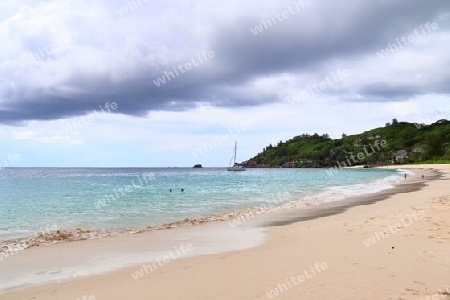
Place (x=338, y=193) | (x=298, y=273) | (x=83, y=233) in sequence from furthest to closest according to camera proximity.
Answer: (x=338, y=193), (x=83, y=233), (x=298, y=273)

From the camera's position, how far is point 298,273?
870cm

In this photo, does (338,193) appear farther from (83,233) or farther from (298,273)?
(298,273)

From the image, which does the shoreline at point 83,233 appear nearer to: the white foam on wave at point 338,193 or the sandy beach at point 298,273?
the sandy beach at point 298,273

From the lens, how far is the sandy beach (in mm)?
7316

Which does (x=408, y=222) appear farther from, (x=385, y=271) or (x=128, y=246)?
(x=128, y=246)

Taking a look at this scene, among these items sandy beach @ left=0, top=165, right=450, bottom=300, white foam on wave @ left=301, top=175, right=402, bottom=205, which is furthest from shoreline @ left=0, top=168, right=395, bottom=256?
white foam on wave @ left=301, top=175, right=402, bottom=205

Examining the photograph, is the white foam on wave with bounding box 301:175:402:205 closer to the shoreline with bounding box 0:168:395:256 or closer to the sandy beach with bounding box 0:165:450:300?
the shoreline with bounding box 0:168:395:256

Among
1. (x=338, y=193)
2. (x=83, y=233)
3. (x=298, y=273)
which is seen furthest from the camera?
(x=338, y=193)

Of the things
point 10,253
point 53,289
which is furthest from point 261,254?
point 10,253

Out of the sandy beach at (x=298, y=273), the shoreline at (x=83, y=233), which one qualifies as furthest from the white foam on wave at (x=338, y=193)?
the sandy beach at (x=298, y=273)

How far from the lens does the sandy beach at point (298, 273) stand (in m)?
7.32

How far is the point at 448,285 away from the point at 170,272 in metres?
6.55

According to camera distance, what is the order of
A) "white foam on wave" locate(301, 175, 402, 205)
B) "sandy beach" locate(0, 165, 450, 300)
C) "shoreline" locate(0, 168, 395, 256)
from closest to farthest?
"sandy beach" locate(0, 165, 450, 300) < "shoreline" locate(0, 168, 395, 256) < "white foam on wave" locate(301, 175, 402, 205)

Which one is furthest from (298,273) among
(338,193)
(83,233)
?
(338,193)
